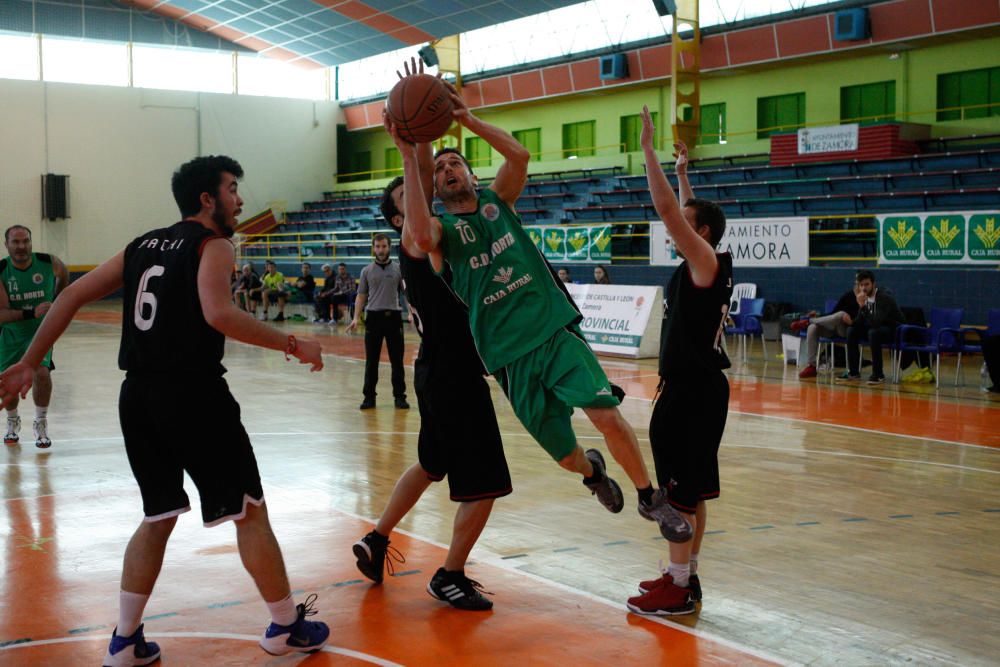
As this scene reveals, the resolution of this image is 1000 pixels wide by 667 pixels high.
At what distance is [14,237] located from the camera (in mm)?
7836

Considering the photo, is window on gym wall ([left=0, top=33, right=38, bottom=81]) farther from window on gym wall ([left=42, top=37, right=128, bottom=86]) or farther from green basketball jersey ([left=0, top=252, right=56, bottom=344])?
green basketball jersey ([left=0, top=252, right=56, bottom=344])

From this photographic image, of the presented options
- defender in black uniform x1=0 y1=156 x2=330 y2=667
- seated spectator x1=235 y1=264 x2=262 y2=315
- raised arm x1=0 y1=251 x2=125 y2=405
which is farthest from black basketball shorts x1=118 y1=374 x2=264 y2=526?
seated spectator x1=235 y1=264 x2=262 y2=315

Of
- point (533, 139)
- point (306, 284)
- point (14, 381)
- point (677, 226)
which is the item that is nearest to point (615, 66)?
point (533, 139)

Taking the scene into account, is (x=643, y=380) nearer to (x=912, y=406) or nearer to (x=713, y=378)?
(x=912, y=406)

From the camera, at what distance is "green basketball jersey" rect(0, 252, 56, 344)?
798 cm

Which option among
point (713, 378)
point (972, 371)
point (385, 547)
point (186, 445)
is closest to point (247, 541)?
point (186, 445)

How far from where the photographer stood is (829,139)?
21000mm

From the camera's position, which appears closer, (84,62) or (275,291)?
(275,291)

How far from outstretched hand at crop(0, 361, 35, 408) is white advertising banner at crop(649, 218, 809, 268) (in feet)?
45.3

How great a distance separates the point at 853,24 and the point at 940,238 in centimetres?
836

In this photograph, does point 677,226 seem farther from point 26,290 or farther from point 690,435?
point 26,290

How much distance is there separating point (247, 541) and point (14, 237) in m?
5.32

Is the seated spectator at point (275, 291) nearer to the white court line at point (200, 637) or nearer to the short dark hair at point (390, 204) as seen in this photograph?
the short dark hair at point (390, 204)

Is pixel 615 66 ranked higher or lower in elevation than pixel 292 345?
higher
